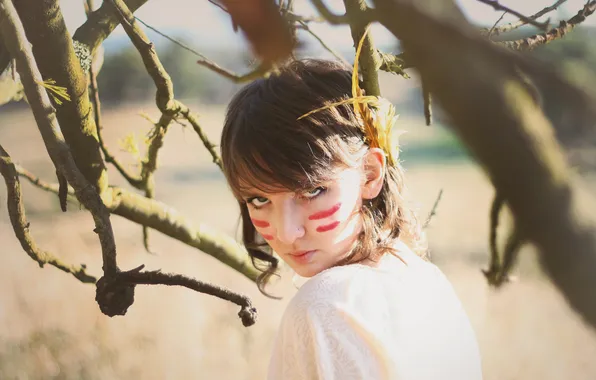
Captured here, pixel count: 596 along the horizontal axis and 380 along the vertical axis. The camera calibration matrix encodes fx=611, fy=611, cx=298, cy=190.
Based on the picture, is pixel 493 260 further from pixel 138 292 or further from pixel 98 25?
pixel 98 25

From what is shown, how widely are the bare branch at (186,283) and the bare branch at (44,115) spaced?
0.09 metres

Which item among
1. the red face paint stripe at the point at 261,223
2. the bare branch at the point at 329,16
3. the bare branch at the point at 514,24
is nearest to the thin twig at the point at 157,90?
the bare branch at the point at 329,16

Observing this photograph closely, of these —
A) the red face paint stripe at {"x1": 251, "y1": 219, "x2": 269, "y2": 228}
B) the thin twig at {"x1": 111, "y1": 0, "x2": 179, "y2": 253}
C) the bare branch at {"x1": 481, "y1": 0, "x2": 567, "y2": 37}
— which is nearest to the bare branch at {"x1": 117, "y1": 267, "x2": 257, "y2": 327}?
the thin twig at {"x1": 111, "y1": 0, "x2": 179, "y2": 253}

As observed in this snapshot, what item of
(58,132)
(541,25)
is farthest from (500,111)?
(58,132)

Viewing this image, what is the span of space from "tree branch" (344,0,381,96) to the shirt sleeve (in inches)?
16.8

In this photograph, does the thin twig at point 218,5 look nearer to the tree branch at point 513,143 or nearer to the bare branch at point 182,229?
the bare branch at point 182,229

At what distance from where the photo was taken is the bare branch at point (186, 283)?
3.66 ft

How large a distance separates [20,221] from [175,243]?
0.32 metres

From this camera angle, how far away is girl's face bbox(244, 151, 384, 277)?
31.7 inches

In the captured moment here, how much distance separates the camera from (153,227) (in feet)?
4.22

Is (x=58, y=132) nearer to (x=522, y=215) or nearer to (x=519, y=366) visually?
(x=522, y=215)

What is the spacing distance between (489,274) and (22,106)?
0.99m

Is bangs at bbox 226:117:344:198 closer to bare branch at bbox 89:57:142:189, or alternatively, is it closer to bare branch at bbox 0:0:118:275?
bare branch at bbox 0:0:118:275

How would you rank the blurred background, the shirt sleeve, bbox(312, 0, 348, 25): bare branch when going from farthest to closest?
the blurred background, bbox(312, 0, 348, 25): bare branch, the shirt sleeve
